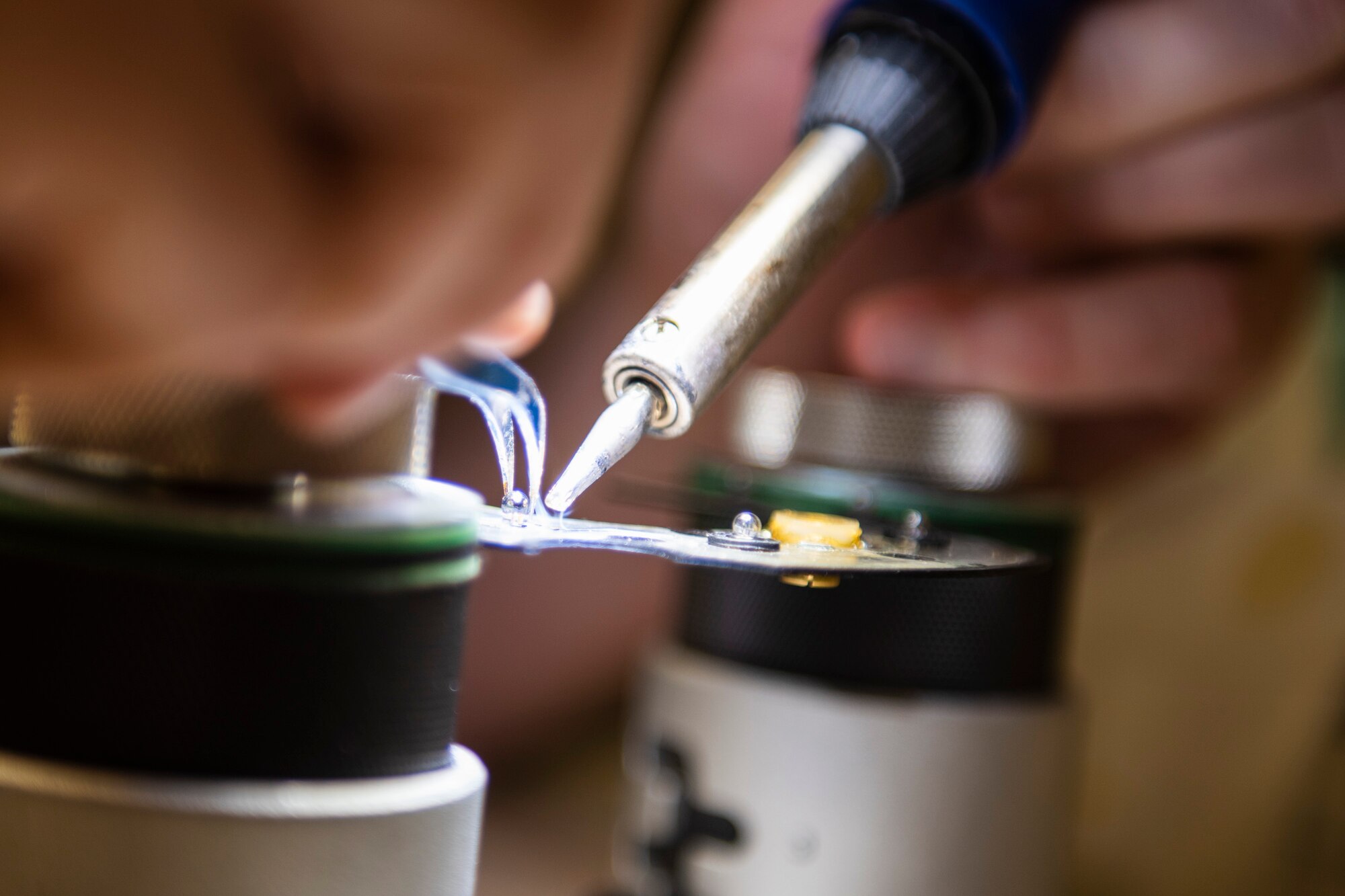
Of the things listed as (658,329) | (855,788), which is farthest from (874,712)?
(658,329)

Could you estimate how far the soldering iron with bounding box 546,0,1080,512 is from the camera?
17 centimetres

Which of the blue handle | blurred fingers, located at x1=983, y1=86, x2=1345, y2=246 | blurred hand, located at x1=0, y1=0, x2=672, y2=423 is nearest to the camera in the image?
blurred hand, located at x1=0, y1=0, x2=672, y2=423

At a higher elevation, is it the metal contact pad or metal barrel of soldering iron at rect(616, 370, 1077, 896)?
the metal contact pad

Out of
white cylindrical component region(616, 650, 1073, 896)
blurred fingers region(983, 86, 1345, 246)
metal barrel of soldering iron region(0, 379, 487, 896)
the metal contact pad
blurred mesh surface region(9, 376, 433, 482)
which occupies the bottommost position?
white cylindrical component region(616, 650, 1073, 896)

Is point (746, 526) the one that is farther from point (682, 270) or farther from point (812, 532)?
point (682, 270)

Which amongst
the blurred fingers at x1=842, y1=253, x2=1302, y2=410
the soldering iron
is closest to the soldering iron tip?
the soldering iron

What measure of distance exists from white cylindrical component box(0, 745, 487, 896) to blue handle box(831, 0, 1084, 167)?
16cm

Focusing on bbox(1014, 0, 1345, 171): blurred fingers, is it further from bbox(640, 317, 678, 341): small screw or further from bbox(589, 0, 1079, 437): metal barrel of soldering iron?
bbox(640, 317, 678, 341): small screw

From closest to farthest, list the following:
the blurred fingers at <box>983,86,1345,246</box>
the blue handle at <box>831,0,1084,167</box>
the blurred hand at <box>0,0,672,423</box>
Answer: the blurred hand at <box>0,0,672,423</box> → the blue handle at <box>831,0,1084,167</box> → the blurred fingers at <box>983,86,1345,246</box>

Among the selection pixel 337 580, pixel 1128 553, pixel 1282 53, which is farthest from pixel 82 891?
pixel 1128 553

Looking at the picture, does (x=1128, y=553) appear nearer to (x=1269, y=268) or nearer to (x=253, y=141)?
(x=1269, y=268)

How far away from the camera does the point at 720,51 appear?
1.48 feet

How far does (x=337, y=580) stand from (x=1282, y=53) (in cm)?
28

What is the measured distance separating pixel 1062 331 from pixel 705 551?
10.4 inches
